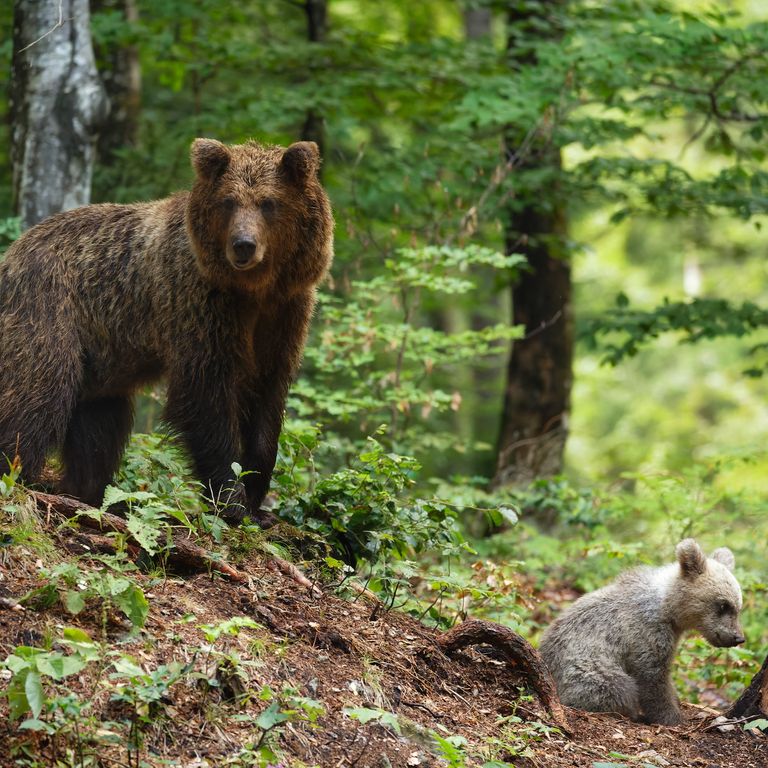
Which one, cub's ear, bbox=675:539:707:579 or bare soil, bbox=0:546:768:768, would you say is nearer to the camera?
bare soil, bbox=0:546:768:768

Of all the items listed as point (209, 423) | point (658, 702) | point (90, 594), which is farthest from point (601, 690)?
point (90, 594)

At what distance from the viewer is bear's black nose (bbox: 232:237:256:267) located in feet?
17.6

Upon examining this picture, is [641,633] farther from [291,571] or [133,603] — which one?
[133,603]

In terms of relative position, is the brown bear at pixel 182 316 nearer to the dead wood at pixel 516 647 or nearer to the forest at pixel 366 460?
the forest at pixel 366 460

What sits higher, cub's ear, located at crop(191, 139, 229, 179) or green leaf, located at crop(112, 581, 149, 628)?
cub's ear, located at crop(191, 139, 229, 179)

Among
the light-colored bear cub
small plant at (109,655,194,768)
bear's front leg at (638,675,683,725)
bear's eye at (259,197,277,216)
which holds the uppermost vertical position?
bear's eye at (259,197,277,216)

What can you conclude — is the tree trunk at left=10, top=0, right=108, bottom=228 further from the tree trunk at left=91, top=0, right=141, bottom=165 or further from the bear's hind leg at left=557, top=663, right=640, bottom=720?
the bear's hind leg at left=557, top=663, right=640, bottom=720

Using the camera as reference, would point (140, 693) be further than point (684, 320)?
No

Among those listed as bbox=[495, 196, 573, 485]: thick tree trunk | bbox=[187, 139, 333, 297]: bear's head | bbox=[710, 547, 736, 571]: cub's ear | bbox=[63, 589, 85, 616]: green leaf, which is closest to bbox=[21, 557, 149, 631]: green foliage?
bbox=[63, 589, 85, 616]: green leaf

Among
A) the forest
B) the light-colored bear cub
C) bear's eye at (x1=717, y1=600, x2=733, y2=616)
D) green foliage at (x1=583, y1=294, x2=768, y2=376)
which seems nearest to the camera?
the forest

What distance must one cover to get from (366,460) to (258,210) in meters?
1.54

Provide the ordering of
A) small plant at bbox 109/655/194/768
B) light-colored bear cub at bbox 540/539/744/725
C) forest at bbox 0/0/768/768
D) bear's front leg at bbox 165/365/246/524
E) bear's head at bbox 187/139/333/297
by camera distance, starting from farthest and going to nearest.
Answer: light-colored bear cub at bbox 540/539/744/725 → bear's front leg at bbox 165/365/246/524 → bear's head at bbox 187/139/333/297 → forest at bbox 0/0/768/768 → small plant at bbox 109/655/194/768

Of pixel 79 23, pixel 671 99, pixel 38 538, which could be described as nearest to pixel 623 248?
pixel 671 99

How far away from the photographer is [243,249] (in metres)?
5.39
